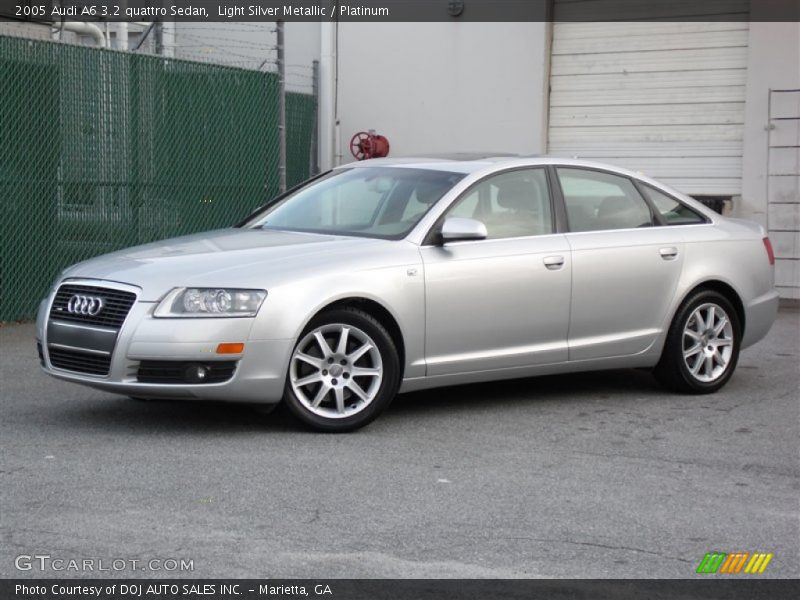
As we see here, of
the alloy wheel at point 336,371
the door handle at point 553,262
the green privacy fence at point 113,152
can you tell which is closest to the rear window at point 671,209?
the door handle at point 553,262

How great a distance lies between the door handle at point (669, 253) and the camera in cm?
842

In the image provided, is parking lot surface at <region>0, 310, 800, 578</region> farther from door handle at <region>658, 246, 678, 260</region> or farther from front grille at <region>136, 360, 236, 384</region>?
door handle at <region>658, 246, 678, 260</region>

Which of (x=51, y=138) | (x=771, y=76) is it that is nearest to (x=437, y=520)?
(x=51, y=138)

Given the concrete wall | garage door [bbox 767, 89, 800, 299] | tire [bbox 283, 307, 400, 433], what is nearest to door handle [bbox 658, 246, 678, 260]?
tire [bbox 283, 307, 400, 433]

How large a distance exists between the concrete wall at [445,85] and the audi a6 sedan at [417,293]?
7.26 meters

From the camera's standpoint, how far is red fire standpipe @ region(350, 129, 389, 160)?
16.7m

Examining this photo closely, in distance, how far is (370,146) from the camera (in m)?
16.7

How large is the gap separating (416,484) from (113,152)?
7793 mm

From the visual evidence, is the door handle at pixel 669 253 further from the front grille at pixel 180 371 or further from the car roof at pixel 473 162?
the front grille at pixel 180 371

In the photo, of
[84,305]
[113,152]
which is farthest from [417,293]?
[113,152]

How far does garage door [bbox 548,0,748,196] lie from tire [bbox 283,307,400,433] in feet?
28.6

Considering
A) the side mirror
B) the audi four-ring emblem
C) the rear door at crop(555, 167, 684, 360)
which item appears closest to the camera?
the audi four-ring emblem

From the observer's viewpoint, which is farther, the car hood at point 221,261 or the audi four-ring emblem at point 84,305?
the audi four-ring emblem at point 84,305

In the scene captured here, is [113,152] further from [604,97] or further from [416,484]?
[416,484]
